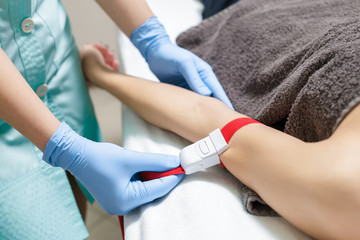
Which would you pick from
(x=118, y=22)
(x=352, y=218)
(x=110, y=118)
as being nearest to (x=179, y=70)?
(x=118, y=22)

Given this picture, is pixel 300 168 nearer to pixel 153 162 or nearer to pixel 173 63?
pixel 153 162

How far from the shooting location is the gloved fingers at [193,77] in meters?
0.82

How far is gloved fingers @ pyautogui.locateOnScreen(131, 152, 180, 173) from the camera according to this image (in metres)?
0.68

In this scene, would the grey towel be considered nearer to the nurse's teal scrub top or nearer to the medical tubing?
the medical tubing

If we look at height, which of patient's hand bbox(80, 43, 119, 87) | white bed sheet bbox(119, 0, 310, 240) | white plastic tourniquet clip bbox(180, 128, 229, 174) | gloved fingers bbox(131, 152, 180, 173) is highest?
patient's hand bbox(80, 43, 119, 87)

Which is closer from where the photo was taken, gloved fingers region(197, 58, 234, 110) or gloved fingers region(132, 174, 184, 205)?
gloved fingers region(132, 174, 184, 205)

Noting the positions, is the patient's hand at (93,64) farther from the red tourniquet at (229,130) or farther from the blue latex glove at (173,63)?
the red tourniquet at (229,130)

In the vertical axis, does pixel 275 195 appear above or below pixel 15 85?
below

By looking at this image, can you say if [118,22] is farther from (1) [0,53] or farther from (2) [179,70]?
(1) [0,53]

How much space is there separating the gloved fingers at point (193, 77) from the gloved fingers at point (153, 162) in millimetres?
218

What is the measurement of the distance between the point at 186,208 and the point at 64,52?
24.0 inches

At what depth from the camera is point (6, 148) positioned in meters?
0.79

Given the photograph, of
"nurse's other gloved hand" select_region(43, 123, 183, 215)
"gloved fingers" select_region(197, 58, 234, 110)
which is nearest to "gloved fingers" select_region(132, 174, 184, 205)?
"nurse's other gloved hand" select_region(43, 123, 183, 215)

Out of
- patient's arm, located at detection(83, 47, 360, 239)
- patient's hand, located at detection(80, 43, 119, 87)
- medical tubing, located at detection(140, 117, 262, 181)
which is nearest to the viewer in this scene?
patient's arm, located at detection(83, 47, 360, 239)
